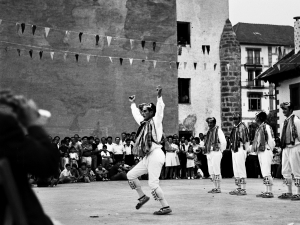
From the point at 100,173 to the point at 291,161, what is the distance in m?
10.3

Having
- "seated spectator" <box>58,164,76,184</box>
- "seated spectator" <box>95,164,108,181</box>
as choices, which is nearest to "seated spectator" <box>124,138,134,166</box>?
"seated spectator" <box>95,164,108,181</box>

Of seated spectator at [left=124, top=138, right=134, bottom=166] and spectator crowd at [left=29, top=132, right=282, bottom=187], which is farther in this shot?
seated spectator at [left=124, top=138, right=134, bottom=166]

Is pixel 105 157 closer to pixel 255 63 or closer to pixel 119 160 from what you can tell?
pixel 119 160

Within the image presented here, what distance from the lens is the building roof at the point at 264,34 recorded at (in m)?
73.2

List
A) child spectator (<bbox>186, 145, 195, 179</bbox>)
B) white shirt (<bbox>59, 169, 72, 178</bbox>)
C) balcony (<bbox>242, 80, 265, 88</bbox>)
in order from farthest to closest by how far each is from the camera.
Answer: balcony (<bbox>242, 80, 265, 88</bbox>) → child spectator (<bbox>186, 145, 195, 179</bbox>) → white shirt (<bbox>59, 169, 72, 178</bbox>)

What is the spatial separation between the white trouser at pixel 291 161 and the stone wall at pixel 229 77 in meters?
19.2

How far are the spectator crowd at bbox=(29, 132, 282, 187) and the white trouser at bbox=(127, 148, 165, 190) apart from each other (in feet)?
30.3

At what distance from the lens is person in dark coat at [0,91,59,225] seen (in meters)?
2.94

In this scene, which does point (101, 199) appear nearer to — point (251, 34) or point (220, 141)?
point (220, 141)

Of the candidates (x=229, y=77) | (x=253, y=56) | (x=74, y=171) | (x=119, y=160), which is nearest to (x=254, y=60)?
(x=253, y=56)

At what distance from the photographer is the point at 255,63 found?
236ft

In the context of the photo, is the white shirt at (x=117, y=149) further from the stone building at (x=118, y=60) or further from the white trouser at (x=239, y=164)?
the white trouser at (x=239, y=164)

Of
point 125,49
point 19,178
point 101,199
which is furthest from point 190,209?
point 125,49

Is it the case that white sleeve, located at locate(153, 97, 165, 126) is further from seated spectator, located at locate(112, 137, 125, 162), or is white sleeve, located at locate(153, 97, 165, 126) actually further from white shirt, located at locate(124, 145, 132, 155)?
white shirt, located at locate(124, 145, 132, 155)
